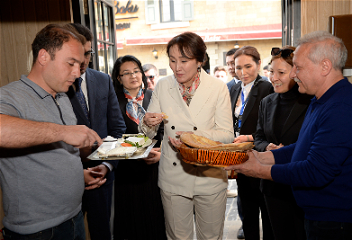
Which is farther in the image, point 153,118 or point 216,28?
point 216,28

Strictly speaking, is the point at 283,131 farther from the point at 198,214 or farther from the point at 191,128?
the point at 198,214

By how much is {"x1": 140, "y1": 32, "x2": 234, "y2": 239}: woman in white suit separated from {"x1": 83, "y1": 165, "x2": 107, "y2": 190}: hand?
475 mm

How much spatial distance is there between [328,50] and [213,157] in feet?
2.62

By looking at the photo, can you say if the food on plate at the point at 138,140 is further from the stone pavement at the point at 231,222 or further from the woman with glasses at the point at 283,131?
the stone pavement at the point at 231,222

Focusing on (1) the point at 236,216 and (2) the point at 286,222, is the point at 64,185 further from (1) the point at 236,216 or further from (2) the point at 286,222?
(1) the point at 236,216

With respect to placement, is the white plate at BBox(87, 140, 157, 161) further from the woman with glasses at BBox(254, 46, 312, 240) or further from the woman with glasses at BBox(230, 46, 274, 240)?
the woman with glasses at BBox(230, 46, 274, 240)

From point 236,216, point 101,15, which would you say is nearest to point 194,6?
point 101,15

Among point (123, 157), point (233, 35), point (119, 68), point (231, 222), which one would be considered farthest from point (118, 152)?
point (233, 35)

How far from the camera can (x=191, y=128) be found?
6.59ft

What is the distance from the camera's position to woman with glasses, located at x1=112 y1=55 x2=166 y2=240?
2734 mm

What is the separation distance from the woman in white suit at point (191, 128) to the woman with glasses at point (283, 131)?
437mm

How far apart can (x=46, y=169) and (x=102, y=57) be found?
2.29 meters

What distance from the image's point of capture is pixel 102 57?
3.39 meters

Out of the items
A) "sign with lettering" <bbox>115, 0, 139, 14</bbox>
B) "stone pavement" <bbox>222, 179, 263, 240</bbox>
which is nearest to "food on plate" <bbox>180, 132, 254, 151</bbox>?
"stone pavement" <bbox>222, 179, 263, 240</bbox>
